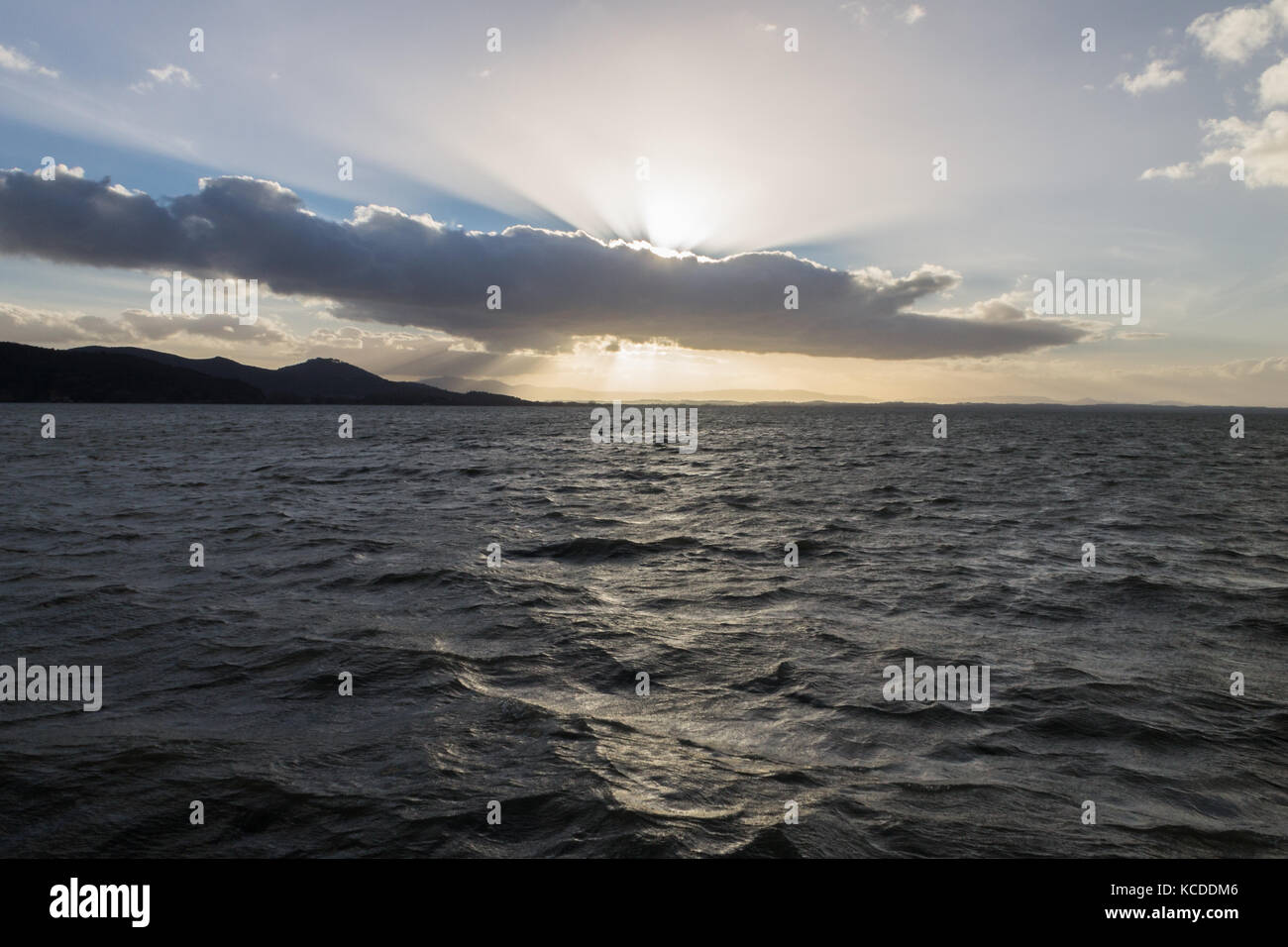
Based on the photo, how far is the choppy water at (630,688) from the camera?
18.5ft

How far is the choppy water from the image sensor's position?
564 centimetres

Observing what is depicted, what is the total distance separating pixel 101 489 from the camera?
89.1 ft

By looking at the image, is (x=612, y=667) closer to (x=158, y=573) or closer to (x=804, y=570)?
(x=804, y=570)

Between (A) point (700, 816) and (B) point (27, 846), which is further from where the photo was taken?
(A) point (700, 816)

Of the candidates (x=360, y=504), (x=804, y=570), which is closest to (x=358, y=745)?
(x=804, y=570)

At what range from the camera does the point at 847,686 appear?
887 centimetres

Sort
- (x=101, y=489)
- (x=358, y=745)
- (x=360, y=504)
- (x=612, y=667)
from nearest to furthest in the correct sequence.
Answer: (x=358, y=745) < (x=612, y=667) < (x=360, y=504) < (x=101, y=489)

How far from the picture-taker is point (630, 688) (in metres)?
8.81
